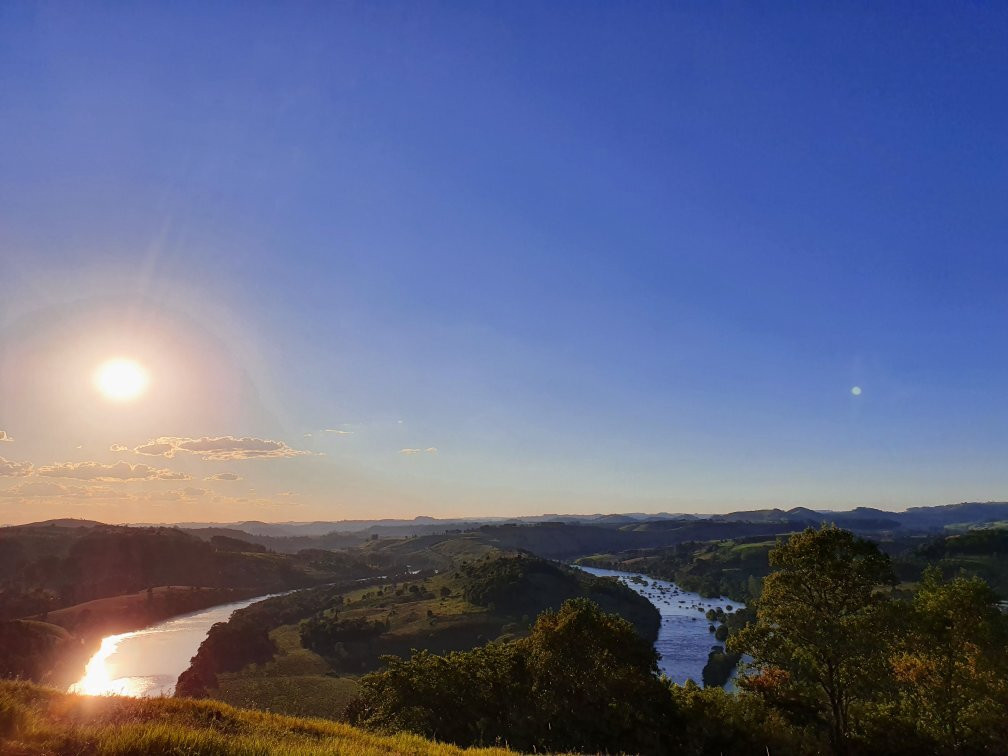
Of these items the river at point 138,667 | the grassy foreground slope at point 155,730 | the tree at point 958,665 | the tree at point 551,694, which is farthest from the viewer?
the river at point 138,667

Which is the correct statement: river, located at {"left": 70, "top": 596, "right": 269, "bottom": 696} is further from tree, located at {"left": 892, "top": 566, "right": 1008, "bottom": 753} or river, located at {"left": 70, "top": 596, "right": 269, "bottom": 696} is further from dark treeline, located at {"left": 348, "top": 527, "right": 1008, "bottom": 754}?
tree, located at {"left": 892, "top": 566, "right": 1008, "bottom": 753}

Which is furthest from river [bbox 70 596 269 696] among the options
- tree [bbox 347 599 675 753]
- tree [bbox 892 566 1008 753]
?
tree [bbox 892 566 1008 753]

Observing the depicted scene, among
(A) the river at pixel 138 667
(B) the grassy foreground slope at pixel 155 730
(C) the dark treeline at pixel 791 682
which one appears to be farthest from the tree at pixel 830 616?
(A) the river at pixel 138 667

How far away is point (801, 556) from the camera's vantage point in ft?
136

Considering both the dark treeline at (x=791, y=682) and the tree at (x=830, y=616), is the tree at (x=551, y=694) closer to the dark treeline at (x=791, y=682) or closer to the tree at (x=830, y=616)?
the dark treeline at (x=791, y=682)

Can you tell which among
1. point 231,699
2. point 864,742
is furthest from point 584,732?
point 231,699

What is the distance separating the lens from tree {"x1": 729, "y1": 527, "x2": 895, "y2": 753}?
1538 inches

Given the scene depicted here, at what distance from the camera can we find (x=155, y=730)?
536 inches

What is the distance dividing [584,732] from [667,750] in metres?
6.61

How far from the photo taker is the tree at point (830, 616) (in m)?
39.1

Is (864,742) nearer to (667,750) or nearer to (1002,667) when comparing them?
(1002,667)

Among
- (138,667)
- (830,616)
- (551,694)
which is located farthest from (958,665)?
(138,667)

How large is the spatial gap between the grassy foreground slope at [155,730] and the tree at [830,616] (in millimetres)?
29283

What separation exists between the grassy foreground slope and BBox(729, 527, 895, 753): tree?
29.3m
